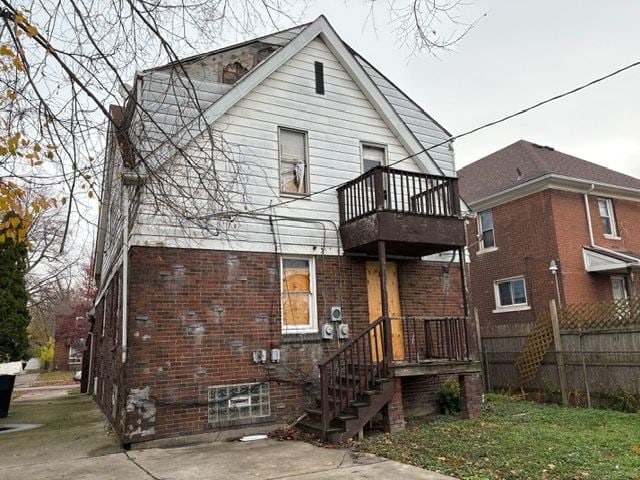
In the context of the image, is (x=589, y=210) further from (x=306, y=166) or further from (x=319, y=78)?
(x=306, y=166)

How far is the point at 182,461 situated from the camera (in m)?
7.11

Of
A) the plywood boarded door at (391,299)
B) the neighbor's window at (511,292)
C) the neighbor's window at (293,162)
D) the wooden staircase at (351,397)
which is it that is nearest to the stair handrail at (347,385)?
the wooden staircase at (351,397)

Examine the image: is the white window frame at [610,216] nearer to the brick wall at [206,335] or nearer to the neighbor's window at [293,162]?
the brick wall at [206,335]

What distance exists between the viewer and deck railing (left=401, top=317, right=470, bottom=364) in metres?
9.73

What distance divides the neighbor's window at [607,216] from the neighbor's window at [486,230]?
379 centimetres

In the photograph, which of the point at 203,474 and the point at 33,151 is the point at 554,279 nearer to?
the point at 203,474

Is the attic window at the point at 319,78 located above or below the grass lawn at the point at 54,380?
above

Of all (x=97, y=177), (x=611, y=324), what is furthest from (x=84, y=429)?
(x=611, y=324)

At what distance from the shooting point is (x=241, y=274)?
945 centimetres

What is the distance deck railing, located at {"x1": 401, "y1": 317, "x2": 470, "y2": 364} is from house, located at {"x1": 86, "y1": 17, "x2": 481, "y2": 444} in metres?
0.04

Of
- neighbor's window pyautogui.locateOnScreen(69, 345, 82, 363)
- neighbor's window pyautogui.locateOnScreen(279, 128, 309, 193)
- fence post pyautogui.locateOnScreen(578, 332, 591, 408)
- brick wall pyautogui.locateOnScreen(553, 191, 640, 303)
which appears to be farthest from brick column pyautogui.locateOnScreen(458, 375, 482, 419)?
neighbor's window pyautogui.locateOnScreen(69, 345, 82, 363)

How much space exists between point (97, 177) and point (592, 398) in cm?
1088

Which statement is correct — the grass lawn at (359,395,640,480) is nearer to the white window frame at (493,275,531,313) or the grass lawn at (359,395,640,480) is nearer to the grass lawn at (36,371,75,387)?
the white window frame at (493,275,531,313)

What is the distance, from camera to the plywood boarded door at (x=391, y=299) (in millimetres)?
10648
